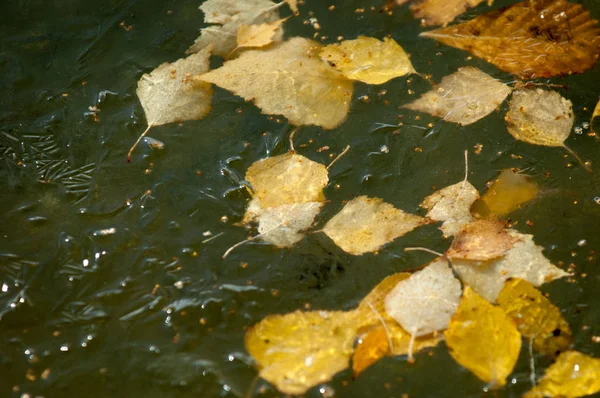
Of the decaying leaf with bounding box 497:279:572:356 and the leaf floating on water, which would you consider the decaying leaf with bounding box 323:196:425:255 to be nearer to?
the decaying leaf with bounding box 497:279:572:356

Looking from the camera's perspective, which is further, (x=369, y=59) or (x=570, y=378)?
(x=369, y=59)

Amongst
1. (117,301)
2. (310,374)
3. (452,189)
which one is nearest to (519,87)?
(452,189)

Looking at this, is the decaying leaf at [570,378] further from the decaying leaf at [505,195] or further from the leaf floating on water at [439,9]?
the leaf floating on water at [439,9]

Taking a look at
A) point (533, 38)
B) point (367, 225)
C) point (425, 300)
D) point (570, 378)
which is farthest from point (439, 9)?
point (570, 378)

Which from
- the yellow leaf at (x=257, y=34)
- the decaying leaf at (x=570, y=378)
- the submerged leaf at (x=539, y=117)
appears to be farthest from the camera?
the yellow leaf at (x=257, y=34)

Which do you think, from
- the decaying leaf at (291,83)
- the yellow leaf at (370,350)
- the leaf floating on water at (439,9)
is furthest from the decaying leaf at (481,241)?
the leaf floating on water at (439,9)

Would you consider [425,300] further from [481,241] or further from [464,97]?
[464,97]

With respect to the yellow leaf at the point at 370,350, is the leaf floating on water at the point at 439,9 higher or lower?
higher

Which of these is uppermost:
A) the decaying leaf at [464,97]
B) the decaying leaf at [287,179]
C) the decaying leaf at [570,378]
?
the decaying leaf at [464,97]
